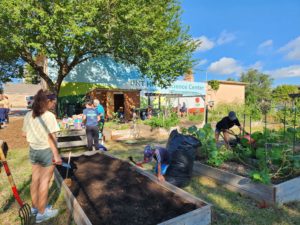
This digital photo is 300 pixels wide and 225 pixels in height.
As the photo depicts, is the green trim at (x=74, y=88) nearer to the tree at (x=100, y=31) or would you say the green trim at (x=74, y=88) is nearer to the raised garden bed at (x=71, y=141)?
the tree at (x=100, y=31)

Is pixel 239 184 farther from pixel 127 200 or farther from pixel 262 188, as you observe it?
pixel 127 200

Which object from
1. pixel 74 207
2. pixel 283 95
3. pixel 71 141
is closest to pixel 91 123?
pixel 71 141

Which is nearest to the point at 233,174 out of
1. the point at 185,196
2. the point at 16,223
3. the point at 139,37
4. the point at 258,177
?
the point at 258,177

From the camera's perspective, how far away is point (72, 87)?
16.4 meters

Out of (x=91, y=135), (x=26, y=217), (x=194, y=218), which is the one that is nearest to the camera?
(x=194, y=218)

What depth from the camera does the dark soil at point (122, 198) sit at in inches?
120

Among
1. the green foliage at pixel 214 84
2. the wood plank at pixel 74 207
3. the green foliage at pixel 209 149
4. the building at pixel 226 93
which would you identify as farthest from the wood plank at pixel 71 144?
the green foliage at pixel 214 84

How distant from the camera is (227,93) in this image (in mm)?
30234

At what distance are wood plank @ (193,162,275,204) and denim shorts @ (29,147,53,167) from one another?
125 inches

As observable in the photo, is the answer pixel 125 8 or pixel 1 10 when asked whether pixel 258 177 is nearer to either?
pixel 125 8

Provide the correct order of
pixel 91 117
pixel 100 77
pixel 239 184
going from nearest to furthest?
pixel 239 184, pixel 91 117, pixel 100 77

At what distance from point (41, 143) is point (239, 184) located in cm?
342

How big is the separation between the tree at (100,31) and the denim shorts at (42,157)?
738cm

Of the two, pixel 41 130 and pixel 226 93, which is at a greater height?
pixel 226 93
